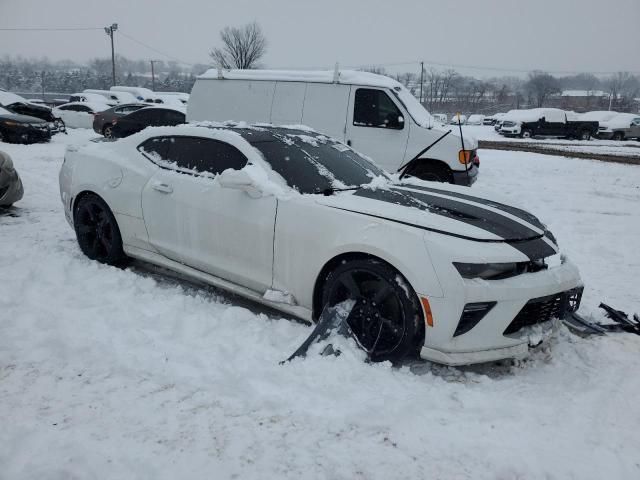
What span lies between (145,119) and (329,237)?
14222 mm

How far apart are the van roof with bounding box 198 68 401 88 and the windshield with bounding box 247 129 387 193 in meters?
4.11

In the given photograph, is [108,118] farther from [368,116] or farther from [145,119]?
[368,116]

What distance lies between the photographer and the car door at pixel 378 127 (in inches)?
316

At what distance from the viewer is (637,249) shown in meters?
6.15

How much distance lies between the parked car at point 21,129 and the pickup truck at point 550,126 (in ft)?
81.0

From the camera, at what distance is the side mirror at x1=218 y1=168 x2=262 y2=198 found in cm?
354

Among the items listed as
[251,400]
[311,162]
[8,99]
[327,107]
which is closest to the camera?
[251,400]

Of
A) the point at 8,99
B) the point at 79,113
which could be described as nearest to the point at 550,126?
the point at 79,113

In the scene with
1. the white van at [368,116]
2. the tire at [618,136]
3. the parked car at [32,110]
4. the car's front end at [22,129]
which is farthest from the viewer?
the tire at [618,136]

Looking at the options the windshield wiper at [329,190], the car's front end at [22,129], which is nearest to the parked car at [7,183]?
the windshield wiper at [329,190]

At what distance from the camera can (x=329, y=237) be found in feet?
10.8

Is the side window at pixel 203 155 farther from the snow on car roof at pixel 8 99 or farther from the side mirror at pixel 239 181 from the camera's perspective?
the snow on car roof at pixel 8 99

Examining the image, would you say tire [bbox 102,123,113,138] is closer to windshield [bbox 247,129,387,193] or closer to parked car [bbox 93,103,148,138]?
parked car [bbox 93,103,148,138]

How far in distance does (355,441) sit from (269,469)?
0.46m
